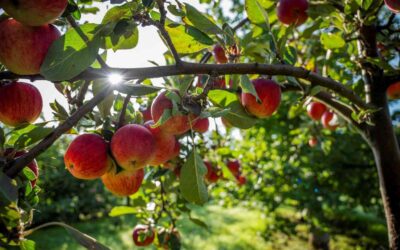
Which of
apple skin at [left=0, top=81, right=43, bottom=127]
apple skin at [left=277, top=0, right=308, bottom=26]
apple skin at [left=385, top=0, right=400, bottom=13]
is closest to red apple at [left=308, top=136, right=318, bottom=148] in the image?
apple skin at [left=277, top=0, right=308, bottom=26]

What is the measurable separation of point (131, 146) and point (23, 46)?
29 cm

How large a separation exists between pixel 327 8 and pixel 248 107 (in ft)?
2.20

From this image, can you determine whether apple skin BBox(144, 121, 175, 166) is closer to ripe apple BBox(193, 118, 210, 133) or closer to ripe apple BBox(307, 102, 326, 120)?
ripe apple BBox(193, 118, 210, 133)

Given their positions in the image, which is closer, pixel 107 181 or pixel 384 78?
pixel 107 181

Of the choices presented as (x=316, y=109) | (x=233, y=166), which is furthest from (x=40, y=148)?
(x=316, y=109)

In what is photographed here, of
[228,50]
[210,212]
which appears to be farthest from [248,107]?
[210,212]

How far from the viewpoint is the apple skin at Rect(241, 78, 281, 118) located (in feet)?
3.35

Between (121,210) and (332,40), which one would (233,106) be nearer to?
(332,40)

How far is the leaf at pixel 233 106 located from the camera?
36.4 inches

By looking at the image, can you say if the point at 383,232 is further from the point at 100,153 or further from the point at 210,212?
the point at 100,153

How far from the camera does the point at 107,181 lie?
94 centimetres

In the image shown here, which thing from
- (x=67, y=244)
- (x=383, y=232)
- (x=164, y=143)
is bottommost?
(x=67, y=244)

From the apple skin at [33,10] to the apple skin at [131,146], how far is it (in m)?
0.29

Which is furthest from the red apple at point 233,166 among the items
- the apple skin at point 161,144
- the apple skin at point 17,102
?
the apple skin at point 17,102
